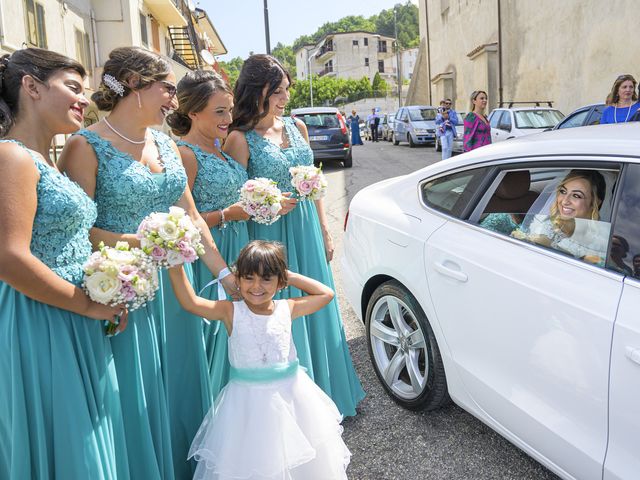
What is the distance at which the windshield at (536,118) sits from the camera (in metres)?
14.6

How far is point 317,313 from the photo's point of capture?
328 cm

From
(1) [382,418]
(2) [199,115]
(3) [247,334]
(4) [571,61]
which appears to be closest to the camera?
(3) [247,334]

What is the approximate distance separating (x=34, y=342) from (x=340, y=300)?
3854 mm

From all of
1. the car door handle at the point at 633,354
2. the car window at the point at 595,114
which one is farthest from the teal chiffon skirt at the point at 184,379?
the car window at the point at 595,114

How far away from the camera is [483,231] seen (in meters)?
2.78

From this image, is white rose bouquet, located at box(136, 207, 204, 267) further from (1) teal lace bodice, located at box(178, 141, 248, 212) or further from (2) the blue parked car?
(2) the blue parked car

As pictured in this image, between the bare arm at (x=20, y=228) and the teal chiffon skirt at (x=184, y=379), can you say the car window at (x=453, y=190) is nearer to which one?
the teal chiffon skirt at (x=184, y=379)

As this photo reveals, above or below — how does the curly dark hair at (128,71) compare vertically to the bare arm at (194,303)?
above

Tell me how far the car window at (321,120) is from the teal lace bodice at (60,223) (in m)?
14.7

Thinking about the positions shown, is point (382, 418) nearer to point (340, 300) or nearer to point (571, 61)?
point (340, 300)

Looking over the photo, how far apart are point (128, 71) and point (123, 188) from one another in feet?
1.55

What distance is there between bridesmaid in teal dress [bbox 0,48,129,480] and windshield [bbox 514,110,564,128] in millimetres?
14071

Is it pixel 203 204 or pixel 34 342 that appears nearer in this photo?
pixel 34 342

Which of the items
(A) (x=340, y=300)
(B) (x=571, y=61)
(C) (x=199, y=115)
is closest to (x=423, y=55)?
(B) (x=571, y=61)
